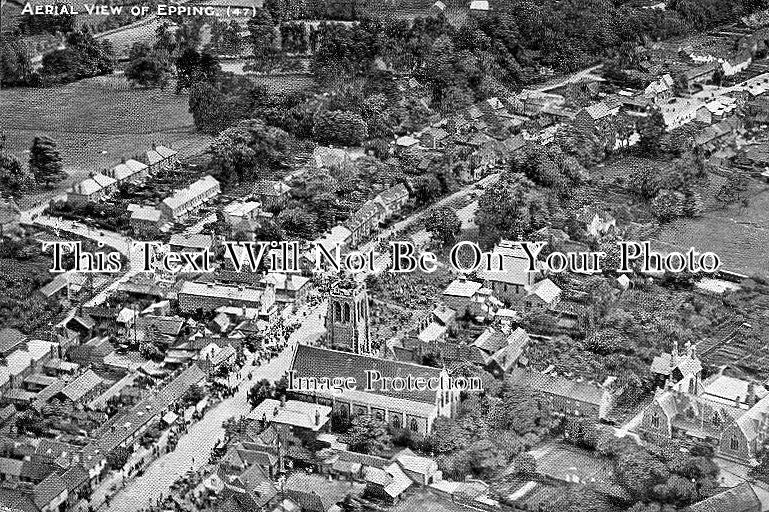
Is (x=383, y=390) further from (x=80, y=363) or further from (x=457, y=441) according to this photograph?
(x=80, y=363)

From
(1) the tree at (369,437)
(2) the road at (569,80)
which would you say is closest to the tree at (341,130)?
(2) the road at (569,80)

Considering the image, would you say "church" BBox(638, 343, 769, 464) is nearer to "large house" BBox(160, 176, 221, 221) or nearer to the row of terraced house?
"large house" BBox(160, 176, 221, 221)

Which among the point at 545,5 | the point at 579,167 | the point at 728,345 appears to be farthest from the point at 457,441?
the point at 545,5

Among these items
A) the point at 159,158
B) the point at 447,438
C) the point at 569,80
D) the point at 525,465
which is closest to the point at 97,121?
the point at 159,158

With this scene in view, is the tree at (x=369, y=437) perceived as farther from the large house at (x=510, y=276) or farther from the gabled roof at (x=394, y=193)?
the gabled roof at (x=394, y=193)

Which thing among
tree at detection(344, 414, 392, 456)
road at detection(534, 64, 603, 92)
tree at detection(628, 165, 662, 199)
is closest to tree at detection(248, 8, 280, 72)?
road at detection(534, 64, 603, 92)
